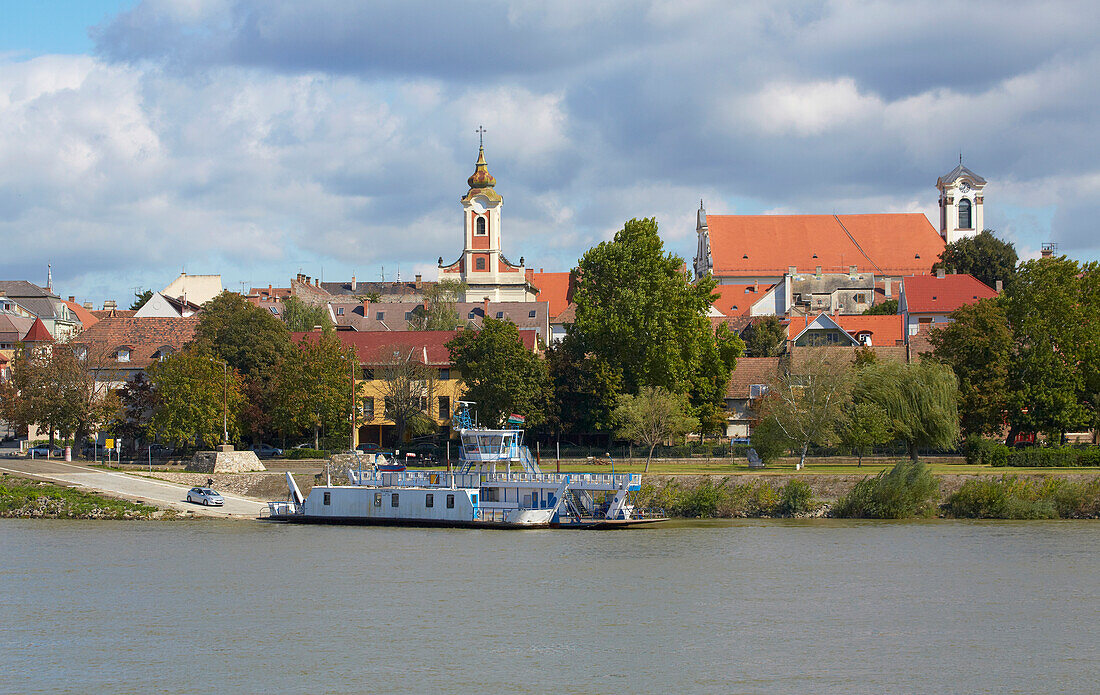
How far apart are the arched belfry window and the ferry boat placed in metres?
107

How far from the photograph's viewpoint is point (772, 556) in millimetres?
40562

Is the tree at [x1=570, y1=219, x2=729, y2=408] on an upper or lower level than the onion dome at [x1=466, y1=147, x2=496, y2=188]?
lower

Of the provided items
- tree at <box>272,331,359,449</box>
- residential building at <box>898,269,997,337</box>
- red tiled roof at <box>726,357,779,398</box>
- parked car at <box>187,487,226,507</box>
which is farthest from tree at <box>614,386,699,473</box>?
residential building at <box>898,269,997,337</box>

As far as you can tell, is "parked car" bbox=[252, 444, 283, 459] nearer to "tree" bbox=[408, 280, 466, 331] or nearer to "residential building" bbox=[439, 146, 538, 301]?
"tree" bbox=[408, 280, 466, 331]

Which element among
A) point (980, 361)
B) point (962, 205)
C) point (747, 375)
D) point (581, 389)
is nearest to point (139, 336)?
point (581, 389)

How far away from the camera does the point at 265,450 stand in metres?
70.7

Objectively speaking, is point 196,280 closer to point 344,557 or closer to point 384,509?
point 384,509

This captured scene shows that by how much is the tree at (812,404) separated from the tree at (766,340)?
29002 mm

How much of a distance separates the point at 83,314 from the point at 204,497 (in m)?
88.8

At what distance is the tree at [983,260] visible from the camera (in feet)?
384

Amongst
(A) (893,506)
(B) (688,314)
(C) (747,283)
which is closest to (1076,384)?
(A) (893,506)

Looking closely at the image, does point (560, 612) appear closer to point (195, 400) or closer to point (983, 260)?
point (195, 400)

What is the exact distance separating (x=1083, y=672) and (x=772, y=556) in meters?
15.1

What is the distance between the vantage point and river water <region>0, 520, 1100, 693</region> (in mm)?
26000
